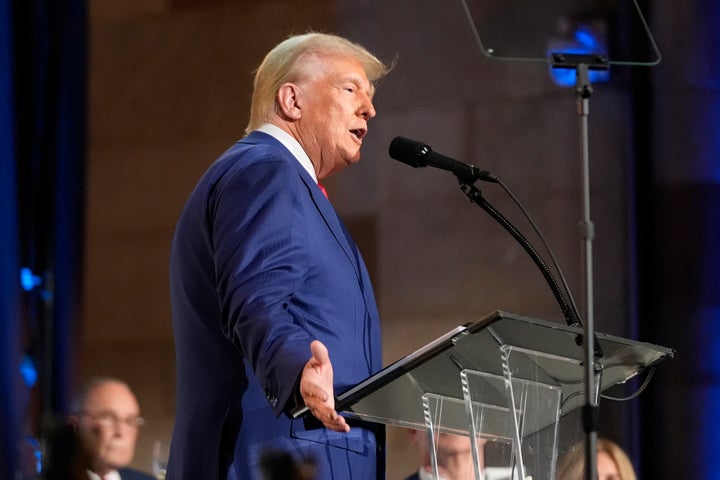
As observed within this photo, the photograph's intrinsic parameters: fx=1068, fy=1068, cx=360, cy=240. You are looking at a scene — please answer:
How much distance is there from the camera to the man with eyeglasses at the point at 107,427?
13.1ft

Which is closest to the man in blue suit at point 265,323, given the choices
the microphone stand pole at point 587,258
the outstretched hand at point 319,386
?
the outstretched hand at point 319,386

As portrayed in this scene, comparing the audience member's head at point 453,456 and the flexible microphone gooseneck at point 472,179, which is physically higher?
the flexible microphone gooseneck at point 472,179

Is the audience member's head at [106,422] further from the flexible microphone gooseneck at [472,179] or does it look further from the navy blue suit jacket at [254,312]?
the flexible microphone gooseneck at [472,179]

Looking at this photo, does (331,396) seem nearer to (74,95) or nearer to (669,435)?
(669,435)

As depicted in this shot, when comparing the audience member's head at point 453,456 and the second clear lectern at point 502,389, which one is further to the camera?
the audience member's head at point 453,456

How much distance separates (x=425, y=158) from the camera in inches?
84.3

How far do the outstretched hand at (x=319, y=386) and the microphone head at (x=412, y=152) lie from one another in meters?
0.59

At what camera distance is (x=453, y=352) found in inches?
68.2

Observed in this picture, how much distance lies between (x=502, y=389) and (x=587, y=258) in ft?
0.90

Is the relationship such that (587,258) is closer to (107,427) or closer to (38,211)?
(107,427)

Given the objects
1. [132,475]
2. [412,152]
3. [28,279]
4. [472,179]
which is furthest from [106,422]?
[472,179]

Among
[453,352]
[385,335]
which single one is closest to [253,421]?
[453,352]

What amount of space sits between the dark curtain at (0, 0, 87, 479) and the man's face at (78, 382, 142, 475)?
0.14 metres

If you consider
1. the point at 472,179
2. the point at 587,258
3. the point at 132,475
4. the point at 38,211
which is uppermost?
the point at 38,211
